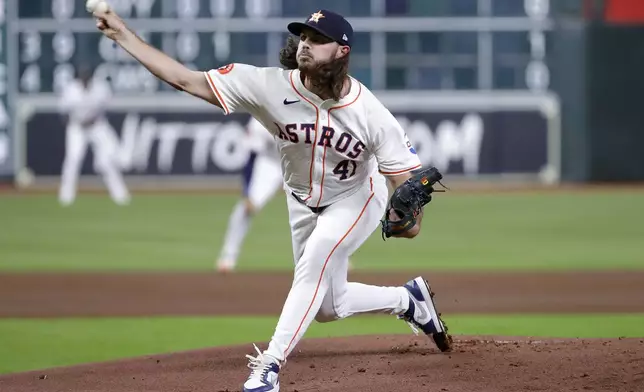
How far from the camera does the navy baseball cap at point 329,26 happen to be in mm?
4988

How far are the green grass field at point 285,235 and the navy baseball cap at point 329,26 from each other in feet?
19.2

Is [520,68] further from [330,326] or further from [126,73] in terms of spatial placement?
[330,326]

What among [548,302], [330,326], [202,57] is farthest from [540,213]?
[330,326]

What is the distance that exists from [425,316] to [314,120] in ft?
4.67

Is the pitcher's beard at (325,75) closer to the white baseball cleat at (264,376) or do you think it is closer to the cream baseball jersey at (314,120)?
the cream baseball jersey at (314,120)

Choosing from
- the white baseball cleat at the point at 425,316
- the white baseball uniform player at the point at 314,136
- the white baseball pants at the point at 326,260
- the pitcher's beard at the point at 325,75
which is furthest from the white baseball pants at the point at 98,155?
the pitcher's beard at the point at 325,75

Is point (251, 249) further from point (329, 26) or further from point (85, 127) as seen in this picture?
point (329, 26)

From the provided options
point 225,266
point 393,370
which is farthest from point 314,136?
point 225,266

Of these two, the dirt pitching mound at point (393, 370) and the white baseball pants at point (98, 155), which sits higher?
the dirt pitching mound at point (393, 370)

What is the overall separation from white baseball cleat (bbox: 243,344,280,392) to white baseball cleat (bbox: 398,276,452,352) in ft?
3.72

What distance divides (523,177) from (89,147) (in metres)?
7.58

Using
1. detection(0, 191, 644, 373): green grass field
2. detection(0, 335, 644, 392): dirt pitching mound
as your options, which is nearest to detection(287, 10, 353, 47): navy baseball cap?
detection(0, 335, 644, 392): dirt pitching mound

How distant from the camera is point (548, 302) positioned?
8789 mm

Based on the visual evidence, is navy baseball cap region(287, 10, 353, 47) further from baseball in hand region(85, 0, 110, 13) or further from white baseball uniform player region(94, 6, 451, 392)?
baseball in hand region(85, 0, 110, 13)
